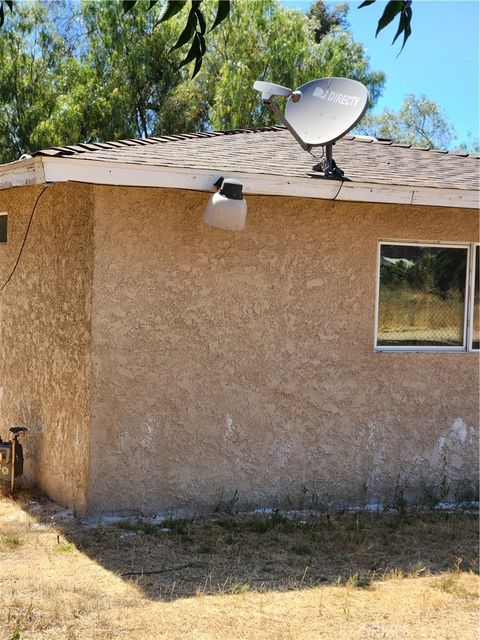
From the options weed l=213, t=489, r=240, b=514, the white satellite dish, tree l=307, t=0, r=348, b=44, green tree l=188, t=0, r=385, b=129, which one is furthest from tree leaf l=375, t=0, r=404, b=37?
tree l=307, t=0, r=348, b=44

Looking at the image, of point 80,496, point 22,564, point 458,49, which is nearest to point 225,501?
point 80,496

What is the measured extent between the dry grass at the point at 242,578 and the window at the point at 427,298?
1638 mm

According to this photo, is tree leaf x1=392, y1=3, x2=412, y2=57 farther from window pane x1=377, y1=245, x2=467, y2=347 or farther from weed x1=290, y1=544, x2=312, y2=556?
window pane x1=377, y1=245, x2=467, y2=347

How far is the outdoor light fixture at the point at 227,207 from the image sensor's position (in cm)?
649

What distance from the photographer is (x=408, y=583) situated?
5895mm

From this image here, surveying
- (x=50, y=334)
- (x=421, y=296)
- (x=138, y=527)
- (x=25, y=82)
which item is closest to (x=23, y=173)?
(x=50, y=334)

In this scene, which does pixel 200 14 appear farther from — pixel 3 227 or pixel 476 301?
pixel 3 227

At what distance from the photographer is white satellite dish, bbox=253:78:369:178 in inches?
284

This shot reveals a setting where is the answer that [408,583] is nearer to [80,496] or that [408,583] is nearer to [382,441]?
[382,441]

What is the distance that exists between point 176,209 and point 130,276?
2.19 feet

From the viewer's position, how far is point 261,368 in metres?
7.46

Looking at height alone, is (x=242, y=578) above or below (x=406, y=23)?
below

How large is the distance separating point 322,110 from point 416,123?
33.7m

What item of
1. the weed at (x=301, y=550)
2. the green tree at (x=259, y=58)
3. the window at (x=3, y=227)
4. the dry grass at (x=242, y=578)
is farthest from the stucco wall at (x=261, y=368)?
the green tree at (x=259, y=58)
